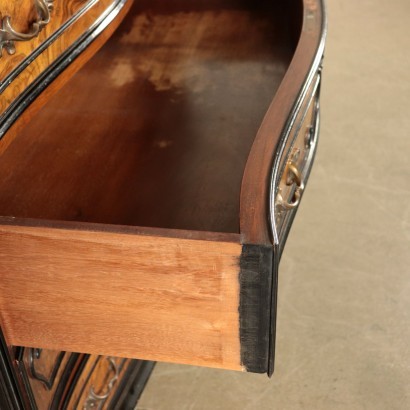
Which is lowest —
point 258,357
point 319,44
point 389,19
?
point 389,19

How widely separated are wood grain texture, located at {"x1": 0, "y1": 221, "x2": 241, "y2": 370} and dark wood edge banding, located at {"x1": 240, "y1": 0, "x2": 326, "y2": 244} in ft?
0.09

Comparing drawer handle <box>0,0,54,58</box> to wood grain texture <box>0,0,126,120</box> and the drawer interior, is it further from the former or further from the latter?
the drawer interior

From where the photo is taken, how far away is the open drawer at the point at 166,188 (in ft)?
1.82

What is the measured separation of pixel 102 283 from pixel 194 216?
18cm

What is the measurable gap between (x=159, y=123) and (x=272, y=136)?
277mm

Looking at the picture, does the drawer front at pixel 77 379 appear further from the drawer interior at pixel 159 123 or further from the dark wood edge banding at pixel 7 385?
the drawer interior at pixel 159 123

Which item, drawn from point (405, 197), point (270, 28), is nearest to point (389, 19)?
point (405, 197)

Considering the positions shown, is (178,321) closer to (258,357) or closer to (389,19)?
(258,357)

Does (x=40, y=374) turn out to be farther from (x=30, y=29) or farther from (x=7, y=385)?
(x=30, y=29)

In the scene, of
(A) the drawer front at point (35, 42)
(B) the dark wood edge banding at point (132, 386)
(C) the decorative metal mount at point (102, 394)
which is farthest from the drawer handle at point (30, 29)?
(B) the dark wood edge banding at point (132, 386)

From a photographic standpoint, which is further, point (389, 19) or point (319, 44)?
point (389, 19)

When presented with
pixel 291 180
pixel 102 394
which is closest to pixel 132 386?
pixel 102 394

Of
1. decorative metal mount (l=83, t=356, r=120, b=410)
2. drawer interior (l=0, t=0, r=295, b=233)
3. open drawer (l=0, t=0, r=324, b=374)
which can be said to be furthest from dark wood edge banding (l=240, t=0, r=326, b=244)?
decorative metal mount (l=83, t=356, r=120, b=410)

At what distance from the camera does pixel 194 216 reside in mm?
735
